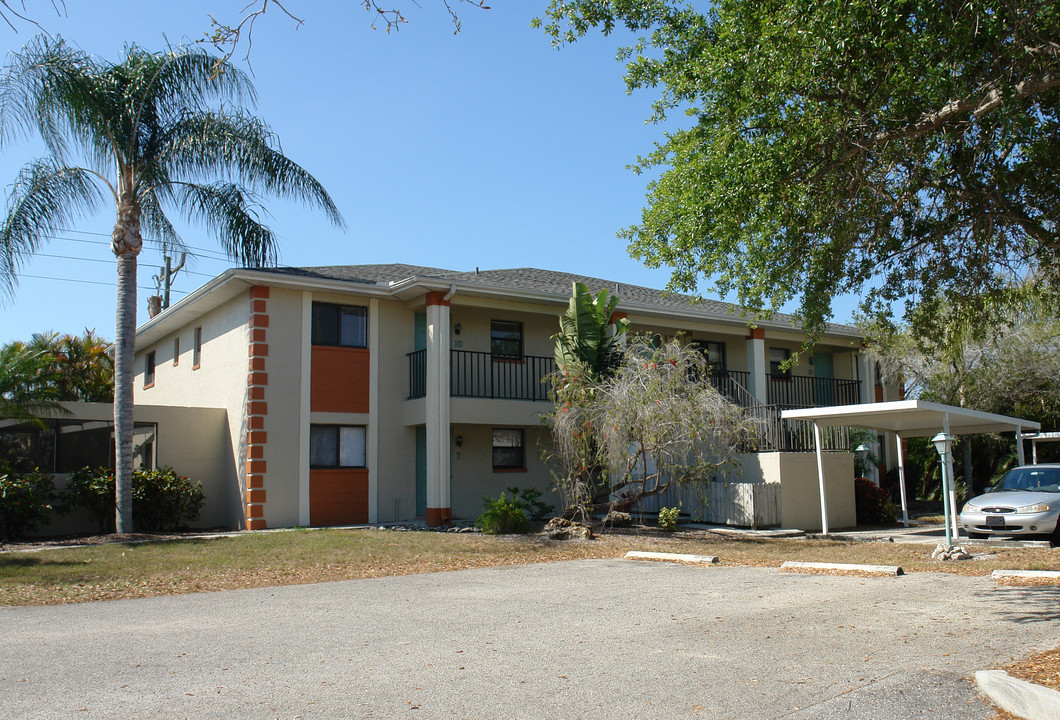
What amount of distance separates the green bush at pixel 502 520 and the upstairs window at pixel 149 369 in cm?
1285

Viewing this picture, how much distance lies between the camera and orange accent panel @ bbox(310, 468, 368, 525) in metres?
18.0

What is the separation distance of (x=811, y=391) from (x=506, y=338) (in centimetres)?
1009

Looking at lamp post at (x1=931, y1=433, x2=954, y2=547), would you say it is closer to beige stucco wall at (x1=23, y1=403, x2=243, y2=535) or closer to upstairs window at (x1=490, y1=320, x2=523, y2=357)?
upstairs window at (x1=490, y1=320, x2=523, y2=357)

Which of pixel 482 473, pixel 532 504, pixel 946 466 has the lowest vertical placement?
pixel 532 504

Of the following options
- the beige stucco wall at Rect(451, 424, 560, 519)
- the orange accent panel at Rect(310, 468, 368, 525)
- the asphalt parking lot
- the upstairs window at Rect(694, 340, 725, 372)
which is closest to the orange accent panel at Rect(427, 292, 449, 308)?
the beige stucco wall at Rect(451, 424, 560, 519)

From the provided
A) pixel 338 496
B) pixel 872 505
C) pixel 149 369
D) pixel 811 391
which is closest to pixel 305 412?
pixel 338 496

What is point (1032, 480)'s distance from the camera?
15.4 metres

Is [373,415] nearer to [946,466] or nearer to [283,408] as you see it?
[283,408]

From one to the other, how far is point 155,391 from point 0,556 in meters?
11.4

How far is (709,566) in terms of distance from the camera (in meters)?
12.2

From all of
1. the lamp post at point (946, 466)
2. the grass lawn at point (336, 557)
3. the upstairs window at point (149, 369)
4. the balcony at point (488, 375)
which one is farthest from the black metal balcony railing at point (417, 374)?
the lamp post at point (946, 466)

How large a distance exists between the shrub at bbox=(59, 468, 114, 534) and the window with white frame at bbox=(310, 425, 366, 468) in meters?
3.96

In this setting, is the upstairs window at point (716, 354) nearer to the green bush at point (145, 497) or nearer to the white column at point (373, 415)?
the white column at point (373, 415)

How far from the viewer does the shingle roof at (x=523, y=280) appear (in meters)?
18.9
